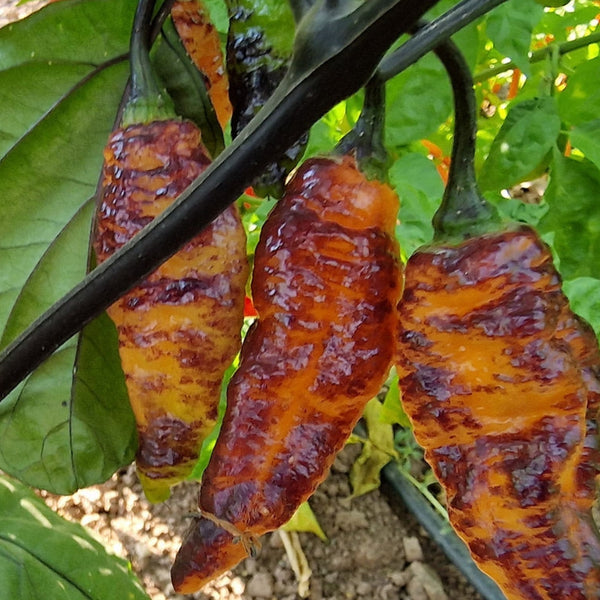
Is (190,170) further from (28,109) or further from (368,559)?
(368,559)

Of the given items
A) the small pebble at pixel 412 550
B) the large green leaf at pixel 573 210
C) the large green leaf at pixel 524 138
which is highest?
the large green leaf at pixel 524 138

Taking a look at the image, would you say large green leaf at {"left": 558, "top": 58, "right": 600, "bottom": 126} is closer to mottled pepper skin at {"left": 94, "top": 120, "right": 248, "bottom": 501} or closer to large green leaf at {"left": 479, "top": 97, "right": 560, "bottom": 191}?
large green leaf at {"left": 479, "top": 97, "right": 560, "bottom": 191}

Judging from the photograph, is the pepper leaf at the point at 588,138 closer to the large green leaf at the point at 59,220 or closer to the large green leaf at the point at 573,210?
the large green leaf at the point at 573,210

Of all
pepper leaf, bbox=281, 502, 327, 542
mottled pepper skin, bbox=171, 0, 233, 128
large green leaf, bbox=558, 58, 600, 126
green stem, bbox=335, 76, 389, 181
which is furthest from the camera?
pepper leaf, bbox=281, 502, 327, 542

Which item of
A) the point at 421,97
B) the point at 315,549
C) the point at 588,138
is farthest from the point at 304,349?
the point at 315,549

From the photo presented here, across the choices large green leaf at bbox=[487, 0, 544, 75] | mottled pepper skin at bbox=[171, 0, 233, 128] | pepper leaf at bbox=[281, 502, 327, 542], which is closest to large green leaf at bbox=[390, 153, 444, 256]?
large green leaf at bbox=[487, 0, 544, 75]

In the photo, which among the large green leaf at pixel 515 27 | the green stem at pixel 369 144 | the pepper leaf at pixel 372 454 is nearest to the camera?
the green stem at pixel 369 144

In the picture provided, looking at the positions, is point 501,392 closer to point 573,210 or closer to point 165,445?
point 165,445

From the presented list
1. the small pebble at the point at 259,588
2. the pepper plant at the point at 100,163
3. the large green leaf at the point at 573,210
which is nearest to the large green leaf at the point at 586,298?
the pepper plant at the point at 100,163
